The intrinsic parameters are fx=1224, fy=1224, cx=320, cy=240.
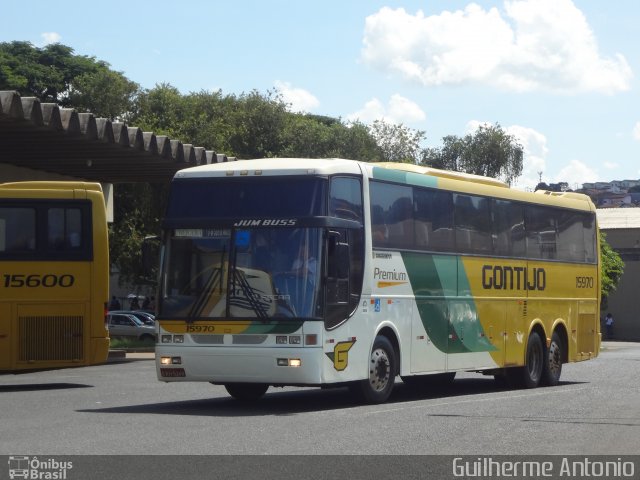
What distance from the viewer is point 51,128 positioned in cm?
2642

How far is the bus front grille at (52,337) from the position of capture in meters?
21.6

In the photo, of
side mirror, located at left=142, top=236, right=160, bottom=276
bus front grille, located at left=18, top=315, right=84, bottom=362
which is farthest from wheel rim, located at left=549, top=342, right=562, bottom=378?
side mirror, located at left=142, top=236, right=160, bottom=276

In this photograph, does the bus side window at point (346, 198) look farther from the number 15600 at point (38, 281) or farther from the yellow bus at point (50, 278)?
the number 15600 at point (38, 281)

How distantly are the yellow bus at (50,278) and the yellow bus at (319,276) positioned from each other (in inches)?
187

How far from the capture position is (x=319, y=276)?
16.0 m

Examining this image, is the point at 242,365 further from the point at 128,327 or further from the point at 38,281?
the point at 128,327

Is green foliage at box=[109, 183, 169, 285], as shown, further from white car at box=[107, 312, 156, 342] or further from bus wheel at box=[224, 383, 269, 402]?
bus wheel at box=[224, 383, 269, 402]

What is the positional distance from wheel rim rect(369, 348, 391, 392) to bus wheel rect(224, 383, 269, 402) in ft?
5.74

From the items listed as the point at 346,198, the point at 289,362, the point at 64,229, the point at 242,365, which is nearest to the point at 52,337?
the point at 64,229

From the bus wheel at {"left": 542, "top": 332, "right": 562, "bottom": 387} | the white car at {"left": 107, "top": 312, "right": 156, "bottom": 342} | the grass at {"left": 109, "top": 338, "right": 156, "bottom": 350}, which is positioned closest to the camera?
the bus wheel at {"left": 542, "top": 332, "right": 562, "bottom": 387}

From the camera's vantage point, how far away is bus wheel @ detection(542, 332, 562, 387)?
22953 mm

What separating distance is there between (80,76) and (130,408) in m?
57.4
